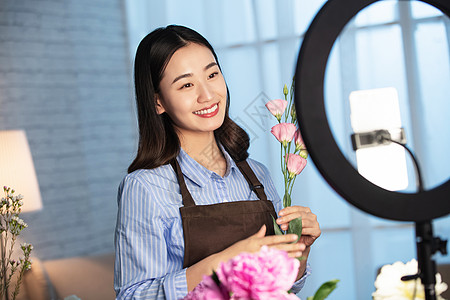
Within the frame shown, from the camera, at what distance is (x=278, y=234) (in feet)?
2.64

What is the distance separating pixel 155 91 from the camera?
1.25 meters

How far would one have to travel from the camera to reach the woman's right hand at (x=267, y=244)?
738 mm

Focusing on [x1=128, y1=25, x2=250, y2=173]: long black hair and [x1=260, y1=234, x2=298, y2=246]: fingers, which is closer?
[x1=260, y1=234, x2=298, y2=246]: fingers

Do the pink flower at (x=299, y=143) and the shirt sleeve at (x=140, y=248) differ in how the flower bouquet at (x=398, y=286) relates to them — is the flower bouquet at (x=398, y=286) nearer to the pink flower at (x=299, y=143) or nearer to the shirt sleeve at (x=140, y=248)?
the pink flower at (x=299, y=143)

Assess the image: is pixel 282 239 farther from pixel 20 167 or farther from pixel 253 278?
pixel 20 167

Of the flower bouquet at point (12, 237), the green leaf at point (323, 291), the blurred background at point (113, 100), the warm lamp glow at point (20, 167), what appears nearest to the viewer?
the green leaf at point (323, 291)

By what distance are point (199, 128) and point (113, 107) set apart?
274 cm

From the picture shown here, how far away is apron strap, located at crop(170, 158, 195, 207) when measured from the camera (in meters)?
1.17

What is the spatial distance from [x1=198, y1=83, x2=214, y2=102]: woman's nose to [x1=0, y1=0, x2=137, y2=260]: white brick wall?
2.48 meters

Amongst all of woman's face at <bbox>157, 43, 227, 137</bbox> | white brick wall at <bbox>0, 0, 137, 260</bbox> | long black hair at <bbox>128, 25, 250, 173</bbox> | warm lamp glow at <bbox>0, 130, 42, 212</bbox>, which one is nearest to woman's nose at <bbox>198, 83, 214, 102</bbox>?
woman's face at <bbox>157, 43, 227, 137</bbox>

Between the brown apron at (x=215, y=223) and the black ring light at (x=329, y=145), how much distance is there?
71 cm

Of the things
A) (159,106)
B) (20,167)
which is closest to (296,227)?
(159,106)

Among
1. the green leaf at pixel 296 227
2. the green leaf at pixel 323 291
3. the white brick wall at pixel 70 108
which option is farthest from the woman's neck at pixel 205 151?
the white brick wall at pixel 70 108

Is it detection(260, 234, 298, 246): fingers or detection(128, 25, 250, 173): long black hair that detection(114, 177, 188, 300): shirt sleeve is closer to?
detection(128, 25, 250, 173): long black hair
